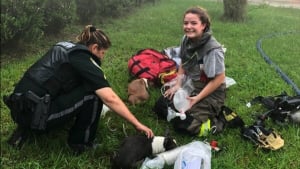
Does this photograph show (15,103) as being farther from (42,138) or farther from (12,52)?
(12,52)

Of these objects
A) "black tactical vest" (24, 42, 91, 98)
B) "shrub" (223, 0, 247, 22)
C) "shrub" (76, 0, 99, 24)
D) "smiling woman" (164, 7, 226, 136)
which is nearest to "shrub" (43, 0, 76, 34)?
"shrub" (76, 0, 99, 24)

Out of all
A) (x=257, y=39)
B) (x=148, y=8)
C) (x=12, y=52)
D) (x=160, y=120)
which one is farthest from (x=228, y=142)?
(x=148, y=8)

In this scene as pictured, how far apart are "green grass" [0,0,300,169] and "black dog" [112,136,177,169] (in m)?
0.25

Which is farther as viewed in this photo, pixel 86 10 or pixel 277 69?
pixel 86 10

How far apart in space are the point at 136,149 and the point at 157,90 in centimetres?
181

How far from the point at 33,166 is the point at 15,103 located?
1.74 ft

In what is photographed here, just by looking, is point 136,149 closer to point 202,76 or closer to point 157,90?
point 202,76

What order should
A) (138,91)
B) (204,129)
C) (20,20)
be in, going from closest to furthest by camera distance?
(204,129)
(138,91)
(20,20)

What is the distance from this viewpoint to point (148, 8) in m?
11.9

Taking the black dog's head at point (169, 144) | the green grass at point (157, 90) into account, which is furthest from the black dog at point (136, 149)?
the green grass at point (157, 90)

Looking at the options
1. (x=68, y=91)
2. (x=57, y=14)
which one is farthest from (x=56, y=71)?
(x=57, y=14)

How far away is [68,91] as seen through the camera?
3219 mm

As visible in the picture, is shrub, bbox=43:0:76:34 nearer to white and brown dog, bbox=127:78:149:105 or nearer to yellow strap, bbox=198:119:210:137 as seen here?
white and brown dog, bbox=127:78:149:105

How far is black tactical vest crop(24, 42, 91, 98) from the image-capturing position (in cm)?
312
